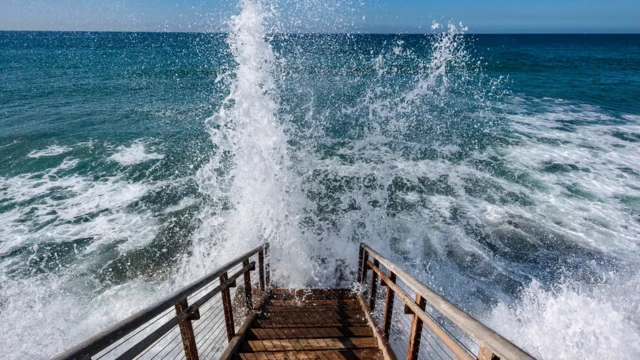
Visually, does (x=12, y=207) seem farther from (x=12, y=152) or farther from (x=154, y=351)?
(x=154, y=351)

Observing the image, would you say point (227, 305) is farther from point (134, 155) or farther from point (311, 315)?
point (134, 155)

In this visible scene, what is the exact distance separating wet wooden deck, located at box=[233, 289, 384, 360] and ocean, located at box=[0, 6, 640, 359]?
1669 mm

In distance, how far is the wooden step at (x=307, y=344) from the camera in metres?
3.81

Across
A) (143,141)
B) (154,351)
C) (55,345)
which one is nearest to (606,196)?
(154,351)

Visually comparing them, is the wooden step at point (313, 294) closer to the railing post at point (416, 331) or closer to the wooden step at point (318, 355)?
the wooden step at point (318, 355)

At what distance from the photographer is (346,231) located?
9.20 m

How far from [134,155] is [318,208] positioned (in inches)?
377

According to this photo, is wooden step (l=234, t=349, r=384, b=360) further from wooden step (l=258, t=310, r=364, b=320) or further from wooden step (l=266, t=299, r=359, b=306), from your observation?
wooden step (l=266, t=299, r=359, b=306)

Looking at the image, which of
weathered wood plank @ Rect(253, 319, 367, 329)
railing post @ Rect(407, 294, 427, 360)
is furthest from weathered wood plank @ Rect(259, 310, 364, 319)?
railing post @ Rect(407, 294, 427, 360)

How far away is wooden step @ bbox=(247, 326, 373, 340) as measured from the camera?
4270mm

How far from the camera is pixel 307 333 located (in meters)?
4.38

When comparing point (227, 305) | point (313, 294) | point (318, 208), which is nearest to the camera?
point (227, 305)

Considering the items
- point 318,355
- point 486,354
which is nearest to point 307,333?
point 318,355

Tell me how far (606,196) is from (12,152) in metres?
24.4
